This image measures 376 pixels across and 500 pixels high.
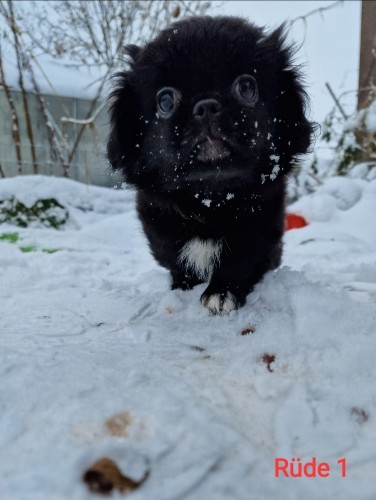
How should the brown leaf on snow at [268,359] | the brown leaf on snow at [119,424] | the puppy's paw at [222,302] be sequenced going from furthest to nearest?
the puppy's paw at [222,302] < the brown leaf on snow at [268,359] < the brown leaf on snow at [119,424]

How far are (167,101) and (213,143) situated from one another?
0.80 ft

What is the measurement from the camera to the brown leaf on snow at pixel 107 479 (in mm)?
761

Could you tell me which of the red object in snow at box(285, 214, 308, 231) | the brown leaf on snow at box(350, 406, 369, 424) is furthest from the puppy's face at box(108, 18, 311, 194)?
the red object in snow at box(285, 214, 308, 231)

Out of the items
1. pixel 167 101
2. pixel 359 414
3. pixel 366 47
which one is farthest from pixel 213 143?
pixel 366 47

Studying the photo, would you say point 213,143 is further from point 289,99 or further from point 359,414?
point 359,414

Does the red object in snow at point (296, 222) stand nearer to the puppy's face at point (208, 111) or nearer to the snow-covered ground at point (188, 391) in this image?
the snow-covered ground at point (188, 391)

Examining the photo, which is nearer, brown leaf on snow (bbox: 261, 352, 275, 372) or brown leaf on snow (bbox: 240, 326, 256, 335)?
brown leaf on snow (bbox: 261, 352, 275, 372)

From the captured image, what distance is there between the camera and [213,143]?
4.99 ft

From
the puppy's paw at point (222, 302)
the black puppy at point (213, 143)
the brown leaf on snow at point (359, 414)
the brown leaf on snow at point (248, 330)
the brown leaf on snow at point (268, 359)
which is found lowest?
the puppy's paw at point (222, 302)

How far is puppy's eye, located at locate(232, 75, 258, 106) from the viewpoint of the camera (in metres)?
1.57

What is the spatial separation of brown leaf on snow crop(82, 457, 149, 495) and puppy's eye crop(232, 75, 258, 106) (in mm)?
1200

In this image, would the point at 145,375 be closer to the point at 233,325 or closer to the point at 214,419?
the point at 214,419

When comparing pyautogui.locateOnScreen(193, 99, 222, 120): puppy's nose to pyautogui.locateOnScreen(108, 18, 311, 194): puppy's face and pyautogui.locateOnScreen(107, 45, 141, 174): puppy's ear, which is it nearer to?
pyautogui.locateOnScreen(108, 18, 311, 194): puppy's face

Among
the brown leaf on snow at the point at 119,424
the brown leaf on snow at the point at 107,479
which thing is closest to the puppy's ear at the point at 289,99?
the brown leaf on snow at the point at 119,424
